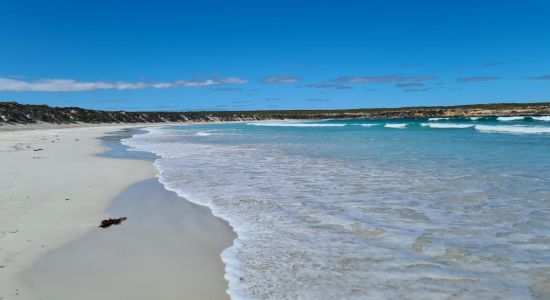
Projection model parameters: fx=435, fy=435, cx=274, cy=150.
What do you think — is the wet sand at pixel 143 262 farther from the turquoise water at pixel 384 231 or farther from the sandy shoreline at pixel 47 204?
the turquoise water at pixel 384 231

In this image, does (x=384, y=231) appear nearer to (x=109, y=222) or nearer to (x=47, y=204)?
(x=109, y=222)

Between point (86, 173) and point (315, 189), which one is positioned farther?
point (86, 173)

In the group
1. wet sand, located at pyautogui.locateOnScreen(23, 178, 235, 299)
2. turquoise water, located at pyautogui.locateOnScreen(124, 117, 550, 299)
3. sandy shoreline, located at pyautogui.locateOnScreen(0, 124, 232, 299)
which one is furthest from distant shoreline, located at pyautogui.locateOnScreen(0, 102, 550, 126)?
wet sand, located at pyautogui.locateOnScreen(23, 178, 235, 299)

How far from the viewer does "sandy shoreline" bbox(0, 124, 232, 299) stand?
4203mm

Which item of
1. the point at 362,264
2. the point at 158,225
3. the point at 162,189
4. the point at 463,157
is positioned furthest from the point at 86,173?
the point at 463,157

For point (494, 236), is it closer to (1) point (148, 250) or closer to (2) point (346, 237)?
(2) point (346, 237)

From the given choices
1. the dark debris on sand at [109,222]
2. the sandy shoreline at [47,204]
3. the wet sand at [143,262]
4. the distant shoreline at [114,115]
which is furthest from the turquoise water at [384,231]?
the distant shoreline at [114,115]

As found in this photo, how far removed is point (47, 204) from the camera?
692 centimetres

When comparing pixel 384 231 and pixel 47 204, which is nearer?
pixel 384 231

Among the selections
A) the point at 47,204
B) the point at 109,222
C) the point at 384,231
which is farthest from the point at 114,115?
the point at 384,231

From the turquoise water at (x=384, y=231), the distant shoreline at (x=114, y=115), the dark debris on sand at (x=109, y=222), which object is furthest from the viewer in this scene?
the distant shoreline at (x=114, y=115)

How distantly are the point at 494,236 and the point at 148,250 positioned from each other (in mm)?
3888

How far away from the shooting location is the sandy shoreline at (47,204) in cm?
420

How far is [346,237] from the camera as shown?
16.6 ft
